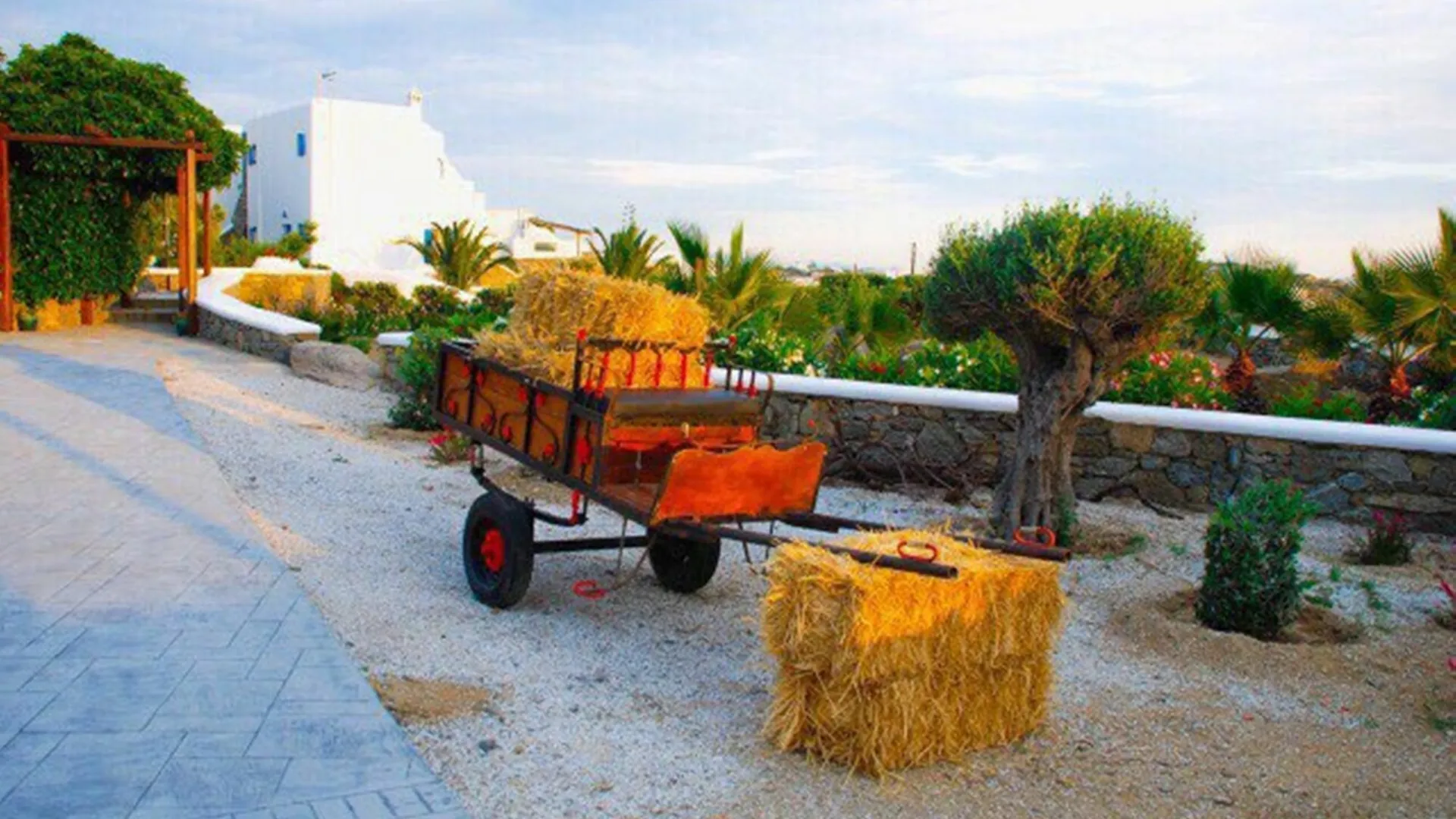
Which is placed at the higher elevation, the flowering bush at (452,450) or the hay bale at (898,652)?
the hay bale at (898,652)

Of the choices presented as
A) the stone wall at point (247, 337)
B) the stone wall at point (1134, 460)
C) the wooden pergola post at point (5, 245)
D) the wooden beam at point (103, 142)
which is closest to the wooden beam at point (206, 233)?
the wooden beam at point (103, 142)

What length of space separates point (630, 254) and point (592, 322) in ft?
28.6

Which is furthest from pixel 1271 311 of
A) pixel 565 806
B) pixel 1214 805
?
pixel 565 806

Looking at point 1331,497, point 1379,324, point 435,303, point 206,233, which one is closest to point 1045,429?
point 1331,497

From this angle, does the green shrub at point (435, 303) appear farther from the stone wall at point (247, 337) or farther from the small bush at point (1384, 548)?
the small bush at point (1384, 548)

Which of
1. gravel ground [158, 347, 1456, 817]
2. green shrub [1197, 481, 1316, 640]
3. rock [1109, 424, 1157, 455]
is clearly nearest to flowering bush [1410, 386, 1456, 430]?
gravel ground [158, 347, 1456, 817]

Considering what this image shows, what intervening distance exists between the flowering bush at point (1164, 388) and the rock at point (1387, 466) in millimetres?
1531

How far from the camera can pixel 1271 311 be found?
44.0 feet

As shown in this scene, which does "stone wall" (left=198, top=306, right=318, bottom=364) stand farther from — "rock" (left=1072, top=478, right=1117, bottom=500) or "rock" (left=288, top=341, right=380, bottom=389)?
"rock" (left=1072, top=478, right=1117, bottom=500)

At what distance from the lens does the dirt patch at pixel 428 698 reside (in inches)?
199

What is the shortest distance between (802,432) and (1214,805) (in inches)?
252

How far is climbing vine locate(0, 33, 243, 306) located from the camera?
17328mm

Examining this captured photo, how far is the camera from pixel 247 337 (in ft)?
55.4

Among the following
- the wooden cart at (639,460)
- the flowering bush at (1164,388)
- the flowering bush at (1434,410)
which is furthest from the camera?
the flowering bush at (1164,388)
